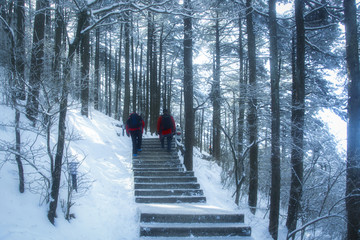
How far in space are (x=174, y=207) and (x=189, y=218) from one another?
0.68 meters

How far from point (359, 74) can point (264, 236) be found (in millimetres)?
4759

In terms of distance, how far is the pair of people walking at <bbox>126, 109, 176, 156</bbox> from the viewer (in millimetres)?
9195

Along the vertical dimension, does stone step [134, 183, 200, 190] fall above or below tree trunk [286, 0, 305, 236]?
below

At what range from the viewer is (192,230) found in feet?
16.4

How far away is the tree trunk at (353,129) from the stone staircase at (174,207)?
2868 mm

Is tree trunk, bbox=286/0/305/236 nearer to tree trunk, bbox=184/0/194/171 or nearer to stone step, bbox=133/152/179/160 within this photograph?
tree trunk, bbox=184/0/194/171

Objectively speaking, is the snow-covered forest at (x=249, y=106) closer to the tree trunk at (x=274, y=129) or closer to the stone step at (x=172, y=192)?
the tree trunk at (x=274, y=129)

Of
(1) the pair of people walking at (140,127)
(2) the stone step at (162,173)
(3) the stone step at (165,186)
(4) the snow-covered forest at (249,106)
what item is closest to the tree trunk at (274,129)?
(4) the snow-covered forest at (249,106)

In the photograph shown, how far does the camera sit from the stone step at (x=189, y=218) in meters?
5.22

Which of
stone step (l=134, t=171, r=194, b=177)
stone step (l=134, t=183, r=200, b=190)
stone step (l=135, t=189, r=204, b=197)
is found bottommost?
stone step (l=135, t=189, r=204, b=197)

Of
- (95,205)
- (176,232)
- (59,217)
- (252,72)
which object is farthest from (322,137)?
(59,217)

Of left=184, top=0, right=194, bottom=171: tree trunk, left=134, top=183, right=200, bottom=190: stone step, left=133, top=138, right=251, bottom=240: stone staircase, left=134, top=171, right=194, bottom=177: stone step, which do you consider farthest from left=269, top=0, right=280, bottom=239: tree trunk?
left=184, top=0, right=194, bottom=171: tree trunk

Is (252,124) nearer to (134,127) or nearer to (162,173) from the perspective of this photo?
(162,173)

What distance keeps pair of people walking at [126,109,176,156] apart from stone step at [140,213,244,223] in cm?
428
